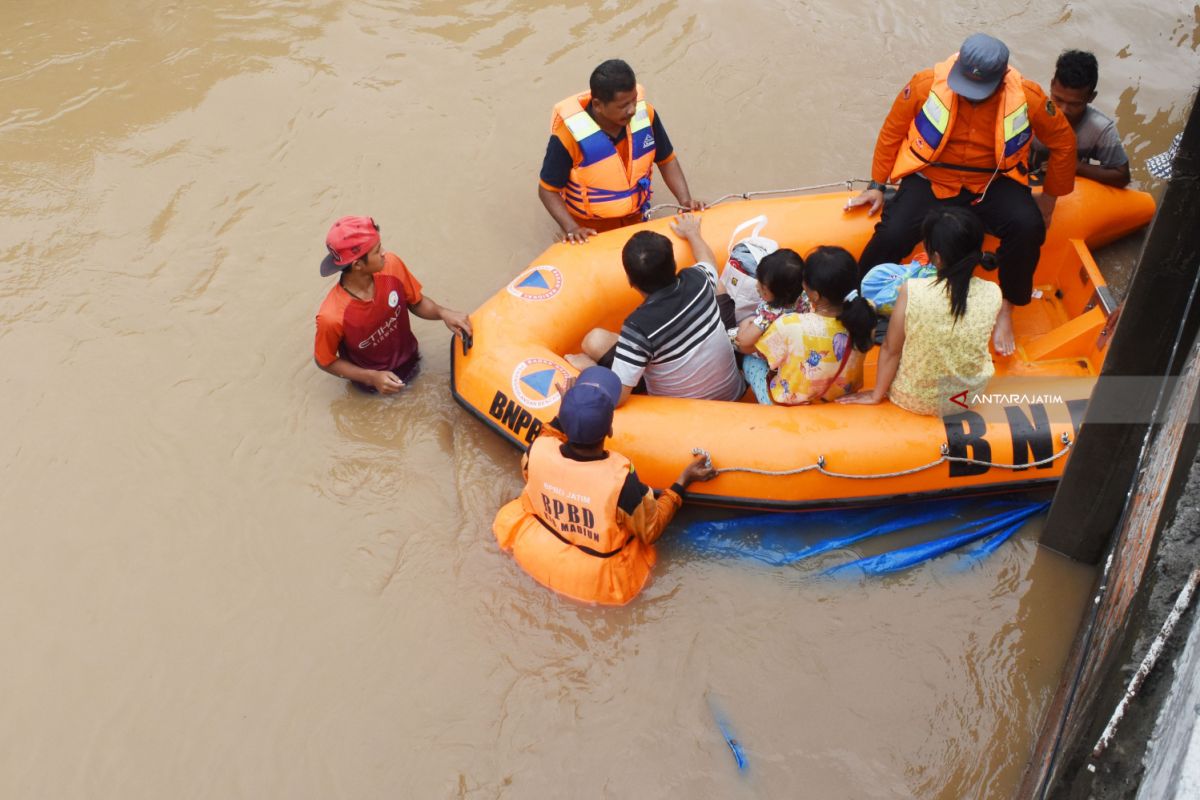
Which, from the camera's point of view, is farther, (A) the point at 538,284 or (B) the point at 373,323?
(A) the point at 538,284

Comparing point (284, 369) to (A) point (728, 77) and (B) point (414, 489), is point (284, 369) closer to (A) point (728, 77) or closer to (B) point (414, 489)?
(B) point (414, 489)

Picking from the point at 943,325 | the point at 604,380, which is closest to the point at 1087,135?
the point at 943,325

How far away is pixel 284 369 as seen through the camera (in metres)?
4.43

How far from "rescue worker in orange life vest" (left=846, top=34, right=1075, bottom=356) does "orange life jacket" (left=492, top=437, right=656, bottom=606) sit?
156 cm

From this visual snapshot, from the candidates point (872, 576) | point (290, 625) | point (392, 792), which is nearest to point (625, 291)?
point (872, 576)

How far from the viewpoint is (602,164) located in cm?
440

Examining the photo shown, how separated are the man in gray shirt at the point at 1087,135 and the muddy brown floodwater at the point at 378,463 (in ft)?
3.48

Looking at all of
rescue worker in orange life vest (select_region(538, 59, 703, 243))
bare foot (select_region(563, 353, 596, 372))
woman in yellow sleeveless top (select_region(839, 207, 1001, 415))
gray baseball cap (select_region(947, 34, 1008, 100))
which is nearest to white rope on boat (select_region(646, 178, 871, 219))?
rescue worker in orange life vest (select_region(538, 59, 703, 243))

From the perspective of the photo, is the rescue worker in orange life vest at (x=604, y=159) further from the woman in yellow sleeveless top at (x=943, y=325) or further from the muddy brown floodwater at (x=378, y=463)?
the woman in yellow sleeveless top at (x=943, y=325)

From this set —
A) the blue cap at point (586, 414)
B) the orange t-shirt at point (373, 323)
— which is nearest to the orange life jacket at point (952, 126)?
the blue cap at point (586, 414)

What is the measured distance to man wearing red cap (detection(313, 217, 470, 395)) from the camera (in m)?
3.66

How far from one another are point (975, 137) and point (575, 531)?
2119mm

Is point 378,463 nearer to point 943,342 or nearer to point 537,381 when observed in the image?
point 537,381

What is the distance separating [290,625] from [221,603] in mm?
274
